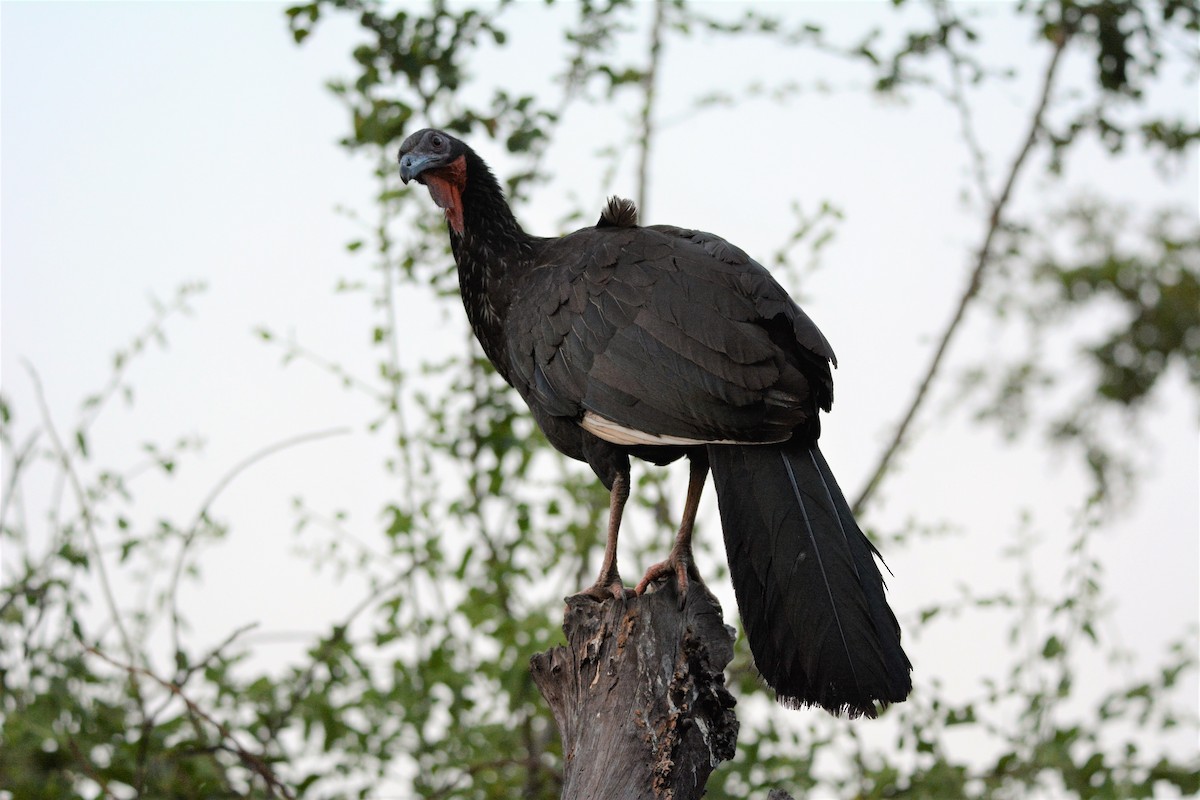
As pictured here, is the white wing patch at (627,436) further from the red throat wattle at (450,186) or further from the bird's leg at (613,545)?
the red throat wattle at (450,186)

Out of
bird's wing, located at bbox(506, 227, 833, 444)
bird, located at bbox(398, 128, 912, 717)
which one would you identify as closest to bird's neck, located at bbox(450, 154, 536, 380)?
bird, located at bbox(398, 128, 912, 717)

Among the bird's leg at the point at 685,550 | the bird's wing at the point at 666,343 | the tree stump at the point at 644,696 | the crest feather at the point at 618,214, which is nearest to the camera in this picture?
the tree stump at the point at 644,696

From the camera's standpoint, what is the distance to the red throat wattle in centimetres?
420

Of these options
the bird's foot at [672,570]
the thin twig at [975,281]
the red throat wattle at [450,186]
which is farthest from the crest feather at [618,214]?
the thin twig at [975,281]

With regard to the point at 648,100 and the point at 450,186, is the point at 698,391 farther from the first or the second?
the point at 648,100

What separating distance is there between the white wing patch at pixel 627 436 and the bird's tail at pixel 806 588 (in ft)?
0.37

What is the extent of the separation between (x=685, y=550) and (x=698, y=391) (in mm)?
624

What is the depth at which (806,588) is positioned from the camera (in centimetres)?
308

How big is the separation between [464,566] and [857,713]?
2.60m

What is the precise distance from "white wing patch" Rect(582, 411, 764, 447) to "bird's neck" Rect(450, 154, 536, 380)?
1.83ft

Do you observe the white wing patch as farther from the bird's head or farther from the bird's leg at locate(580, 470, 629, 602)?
the bird's head

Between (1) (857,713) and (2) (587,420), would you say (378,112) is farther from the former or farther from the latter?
(1) (857,713)

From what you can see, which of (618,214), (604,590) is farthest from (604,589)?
(618,214)

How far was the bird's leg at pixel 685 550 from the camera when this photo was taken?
142 inches
